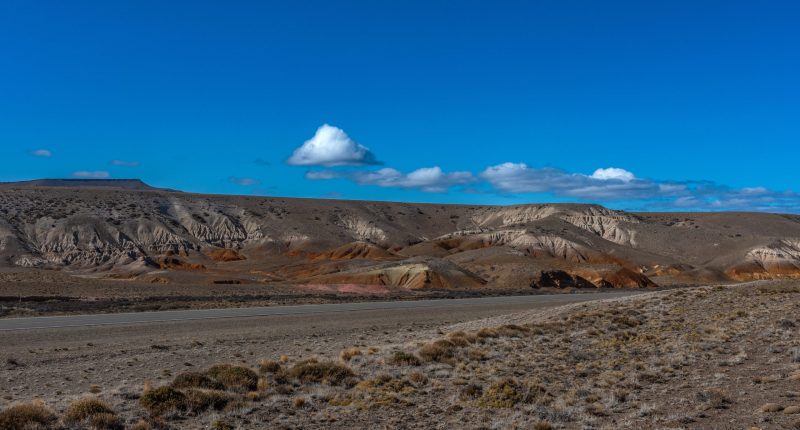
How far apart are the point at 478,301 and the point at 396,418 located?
128ft

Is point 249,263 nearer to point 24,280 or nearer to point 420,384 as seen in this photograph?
point 24,280

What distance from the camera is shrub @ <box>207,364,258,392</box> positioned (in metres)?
14.9

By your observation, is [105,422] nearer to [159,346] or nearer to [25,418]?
[25,418]

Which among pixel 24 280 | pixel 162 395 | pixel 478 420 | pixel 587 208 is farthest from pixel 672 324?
pixel 587 208

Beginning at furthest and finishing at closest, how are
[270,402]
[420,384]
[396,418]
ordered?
[420,384]
[270,402]
[396,418]

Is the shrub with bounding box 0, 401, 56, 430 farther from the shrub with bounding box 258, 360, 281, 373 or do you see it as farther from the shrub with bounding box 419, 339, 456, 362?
the shrub with bounding box 419, 339, 456, 362

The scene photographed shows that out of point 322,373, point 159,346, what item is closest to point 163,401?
point 322,373

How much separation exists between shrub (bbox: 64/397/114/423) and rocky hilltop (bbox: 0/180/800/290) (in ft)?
204

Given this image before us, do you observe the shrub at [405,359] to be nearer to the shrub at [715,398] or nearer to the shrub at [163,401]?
the shrub at [163,401]

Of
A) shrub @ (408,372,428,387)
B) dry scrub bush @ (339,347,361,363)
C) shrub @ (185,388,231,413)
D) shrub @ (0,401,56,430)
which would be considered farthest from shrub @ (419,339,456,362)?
shrub @ (0,401,56,430)

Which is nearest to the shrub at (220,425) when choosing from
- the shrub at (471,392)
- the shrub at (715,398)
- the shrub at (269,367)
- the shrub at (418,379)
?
the shrub at (471,392)

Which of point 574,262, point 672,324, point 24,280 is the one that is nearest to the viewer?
point 672,324

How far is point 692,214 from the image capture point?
156 m

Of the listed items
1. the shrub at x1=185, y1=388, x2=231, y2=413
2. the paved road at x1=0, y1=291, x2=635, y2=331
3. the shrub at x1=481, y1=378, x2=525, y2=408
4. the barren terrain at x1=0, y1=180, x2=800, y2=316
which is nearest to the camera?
the shrub at x1=185, y1=388, x2=231, y2=413
